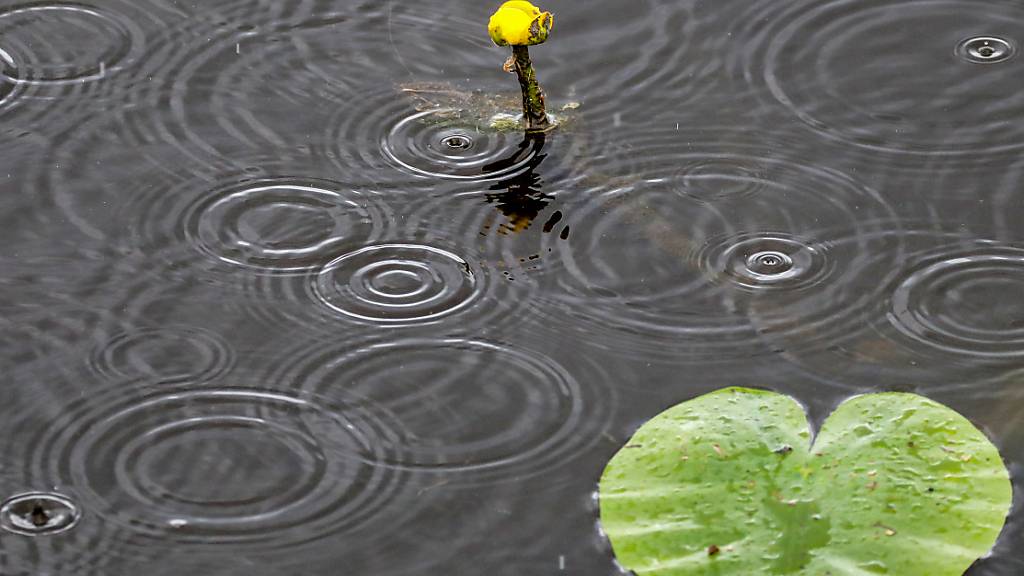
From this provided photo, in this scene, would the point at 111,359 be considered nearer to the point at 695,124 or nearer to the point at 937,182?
the point at 695,124

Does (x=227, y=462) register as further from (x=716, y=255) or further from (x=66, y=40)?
(x=66, y=40)

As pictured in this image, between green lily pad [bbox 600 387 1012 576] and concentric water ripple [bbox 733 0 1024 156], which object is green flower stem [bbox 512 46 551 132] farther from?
green lily pad [bbox 600 387 1012 576]

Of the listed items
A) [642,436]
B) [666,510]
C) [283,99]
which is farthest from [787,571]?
[283,99]

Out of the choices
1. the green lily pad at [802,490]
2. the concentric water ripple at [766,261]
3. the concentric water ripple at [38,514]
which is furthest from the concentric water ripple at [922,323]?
the concentric water ripple at [38,514]

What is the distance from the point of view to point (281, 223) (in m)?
3.74

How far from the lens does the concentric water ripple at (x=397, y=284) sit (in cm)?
347

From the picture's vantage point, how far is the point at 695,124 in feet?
13.4

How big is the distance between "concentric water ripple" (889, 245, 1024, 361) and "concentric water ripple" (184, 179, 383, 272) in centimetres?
141

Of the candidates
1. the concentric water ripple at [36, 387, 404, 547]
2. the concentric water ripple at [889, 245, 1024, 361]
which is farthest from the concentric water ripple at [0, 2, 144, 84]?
the concentric water ripple at [889, 245, 1024, 361]

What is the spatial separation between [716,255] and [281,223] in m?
1.17

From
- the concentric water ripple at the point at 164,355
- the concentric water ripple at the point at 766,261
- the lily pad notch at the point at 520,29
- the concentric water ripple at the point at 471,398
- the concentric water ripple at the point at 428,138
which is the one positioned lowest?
the concentric water ripple at the point at 471,398

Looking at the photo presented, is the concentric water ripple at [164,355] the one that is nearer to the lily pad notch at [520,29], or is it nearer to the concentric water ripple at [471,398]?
the concentric water ripple at [471,398]

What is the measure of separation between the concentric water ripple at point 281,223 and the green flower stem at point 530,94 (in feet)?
1.86

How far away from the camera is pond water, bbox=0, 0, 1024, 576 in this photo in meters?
3.05
